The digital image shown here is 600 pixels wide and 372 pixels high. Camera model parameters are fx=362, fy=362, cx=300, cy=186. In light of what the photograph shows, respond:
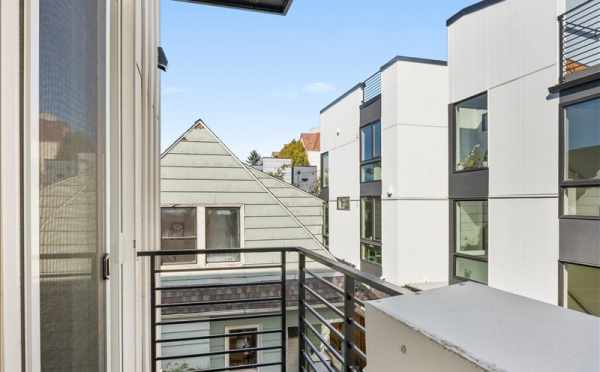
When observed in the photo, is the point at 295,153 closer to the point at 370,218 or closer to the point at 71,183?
the point at 370,218

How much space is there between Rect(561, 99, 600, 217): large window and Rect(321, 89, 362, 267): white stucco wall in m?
5.09

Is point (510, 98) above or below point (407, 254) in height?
above

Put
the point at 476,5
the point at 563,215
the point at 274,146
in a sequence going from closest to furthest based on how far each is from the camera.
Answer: the point at 563,215 → the point at 476,5 → the point at 274,146

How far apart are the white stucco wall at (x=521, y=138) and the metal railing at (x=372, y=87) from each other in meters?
2.30

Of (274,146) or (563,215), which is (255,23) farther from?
(274,146)

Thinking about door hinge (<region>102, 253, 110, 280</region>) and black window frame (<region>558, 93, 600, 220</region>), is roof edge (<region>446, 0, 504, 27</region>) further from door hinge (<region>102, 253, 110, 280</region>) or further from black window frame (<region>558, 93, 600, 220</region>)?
door hinge (<region>102, 253, 110, 280</region>)

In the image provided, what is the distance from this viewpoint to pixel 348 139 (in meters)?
9.80

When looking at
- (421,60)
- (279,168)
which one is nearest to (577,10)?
(421,60)

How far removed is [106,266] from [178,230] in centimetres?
388

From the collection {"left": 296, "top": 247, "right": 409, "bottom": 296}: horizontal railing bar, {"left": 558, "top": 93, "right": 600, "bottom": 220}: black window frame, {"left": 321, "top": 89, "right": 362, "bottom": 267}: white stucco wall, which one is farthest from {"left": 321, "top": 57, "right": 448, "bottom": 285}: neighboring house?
{"left": 296, "top": 247, "right": 409, "bottom": 296}: horizontal railing bar

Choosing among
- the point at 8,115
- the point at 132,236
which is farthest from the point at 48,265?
the point at 132,236

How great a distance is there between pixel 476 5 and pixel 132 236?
22.0ft

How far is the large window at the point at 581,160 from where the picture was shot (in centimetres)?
418

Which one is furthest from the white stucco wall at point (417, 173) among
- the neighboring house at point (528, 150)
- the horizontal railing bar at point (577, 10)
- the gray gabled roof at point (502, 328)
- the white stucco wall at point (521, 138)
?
the gray gabled roof at point (502, 328)
